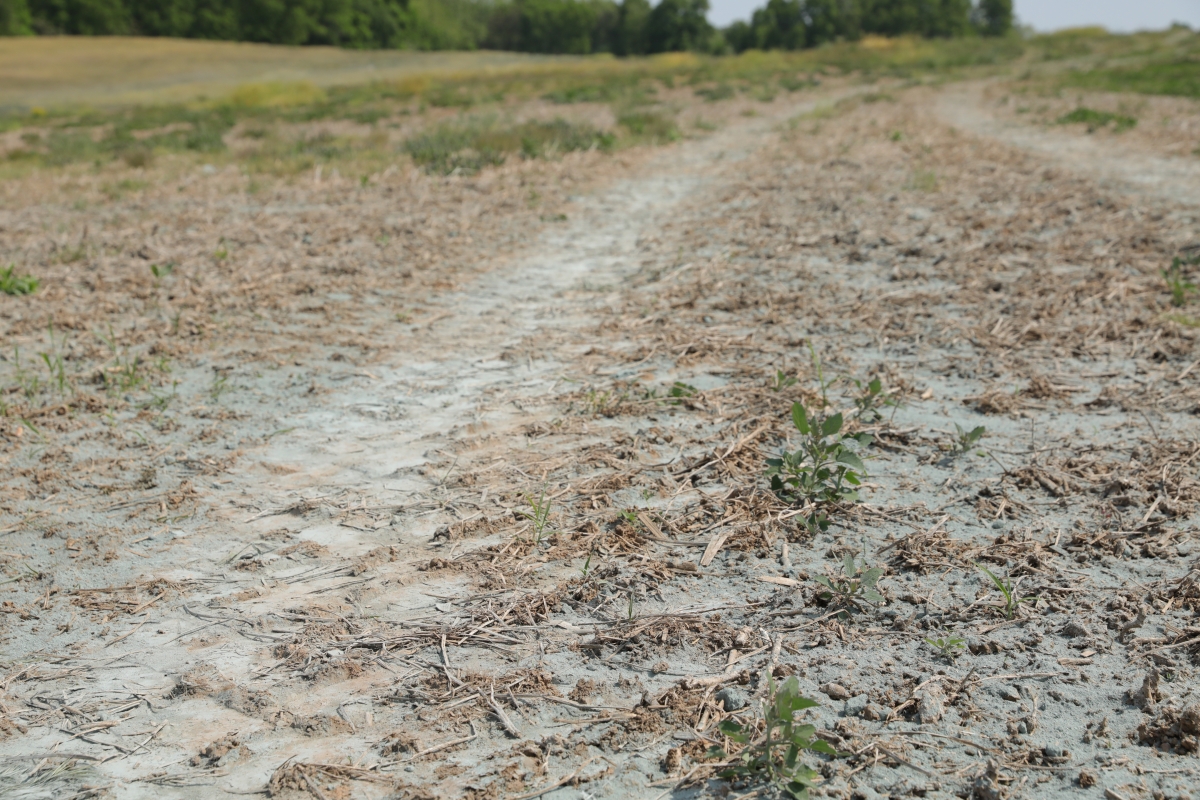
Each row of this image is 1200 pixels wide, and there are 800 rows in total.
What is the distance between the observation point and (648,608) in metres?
2.68

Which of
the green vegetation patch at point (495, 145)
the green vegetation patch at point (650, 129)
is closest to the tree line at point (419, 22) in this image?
the green vegetation patch at point (650, 129)

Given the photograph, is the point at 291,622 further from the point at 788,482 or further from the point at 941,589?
the point at 941,589

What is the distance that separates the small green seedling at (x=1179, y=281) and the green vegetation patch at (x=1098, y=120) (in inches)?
369

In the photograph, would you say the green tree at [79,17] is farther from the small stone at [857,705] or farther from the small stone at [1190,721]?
the small stone at [1190,721]

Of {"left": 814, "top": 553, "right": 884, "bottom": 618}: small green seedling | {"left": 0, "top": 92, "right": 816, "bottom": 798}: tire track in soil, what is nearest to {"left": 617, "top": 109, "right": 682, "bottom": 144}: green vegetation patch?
{"left": 0, "top": 92, "right": 816, "bottom": 798}: tire track in soil

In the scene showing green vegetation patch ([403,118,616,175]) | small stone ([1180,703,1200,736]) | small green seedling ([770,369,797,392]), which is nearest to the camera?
small stone ([1180,703,1200,736])

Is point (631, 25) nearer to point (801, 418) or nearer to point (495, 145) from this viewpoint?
point (495, 145)

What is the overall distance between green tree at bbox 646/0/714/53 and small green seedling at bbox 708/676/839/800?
87809 mm

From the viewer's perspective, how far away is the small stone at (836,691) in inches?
88.6

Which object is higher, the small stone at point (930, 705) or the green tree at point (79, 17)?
the green tree at point (79, 17)

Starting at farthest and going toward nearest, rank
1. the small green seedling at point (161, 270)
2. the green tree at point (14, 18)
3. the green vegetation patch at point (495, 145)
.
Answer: the green tree at point (14, 18) → the green vegetation patch at point (495, 145) → the small green seedling at point (161, 270)

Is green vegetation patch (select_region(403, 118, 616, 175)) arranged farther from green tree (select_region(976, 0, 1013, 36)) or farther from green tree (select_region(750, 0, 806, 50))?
green tree (select_region(976, 0, 1013, 36))

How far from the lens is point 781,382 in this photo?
4.16m

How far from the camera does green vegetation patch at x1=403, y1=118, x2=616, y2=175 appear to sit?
38.2ft
